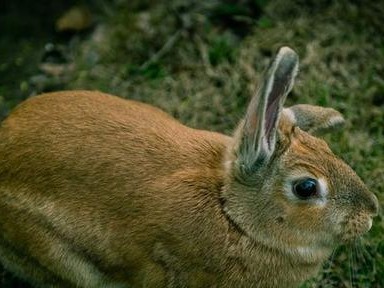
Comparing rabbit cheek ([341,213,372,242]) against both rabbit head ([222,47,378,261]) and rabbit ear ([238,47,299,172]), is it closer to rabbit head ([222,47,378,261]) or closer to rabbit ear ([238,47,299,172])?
rabbit head ([222,47,378,261])

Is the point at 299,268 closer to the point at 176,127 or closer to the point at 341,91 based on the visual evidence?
the point at 176,127

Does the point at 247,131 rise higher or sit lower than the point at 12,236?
higher

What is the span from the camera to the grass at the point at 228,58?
7137mm

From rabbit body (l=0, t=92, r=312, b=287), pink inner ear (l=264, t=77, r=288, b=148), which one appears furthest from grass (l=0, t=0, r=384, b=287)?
pink inner ear (l=264, t=77, r=288, b=148)

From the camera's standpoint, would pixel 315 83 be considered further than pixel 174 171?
Yes

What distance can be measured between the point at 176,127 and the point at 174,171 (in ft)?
1.30

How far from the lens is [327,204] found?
5102 millimetres

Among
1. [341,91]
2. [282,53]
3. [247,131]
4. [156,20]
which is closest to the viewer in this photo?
[282,53]

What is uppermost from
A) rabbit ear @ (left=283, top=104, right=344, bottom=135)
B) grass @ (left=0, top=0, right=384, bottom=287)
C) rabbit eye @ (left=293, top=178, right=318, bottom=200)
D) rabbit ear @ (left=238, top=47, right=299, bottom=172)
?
rabbit ear @ (left=238, top=47, right=299, bottom=172)

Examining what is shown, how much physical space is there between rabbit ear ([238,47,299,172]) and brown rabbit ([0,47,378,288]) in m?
0.02

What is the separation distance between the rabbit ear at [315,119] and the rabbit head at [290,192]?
1.32ft

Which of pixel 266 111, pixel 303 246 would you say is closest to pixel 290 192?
pixel 303 246

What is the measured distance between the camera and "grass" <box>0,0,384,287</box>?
281 inches

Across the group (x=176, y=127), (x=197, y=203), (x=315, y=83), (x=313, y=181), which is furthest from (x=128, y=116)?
(x=315, y=83)
